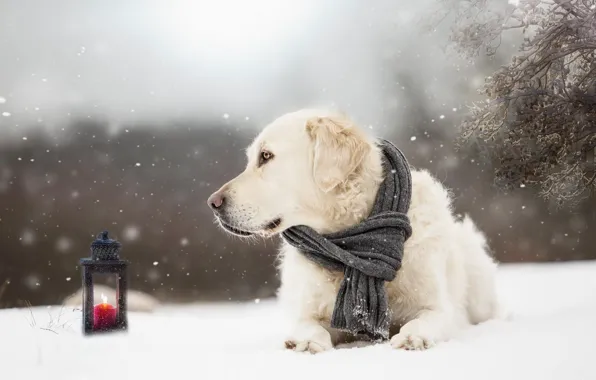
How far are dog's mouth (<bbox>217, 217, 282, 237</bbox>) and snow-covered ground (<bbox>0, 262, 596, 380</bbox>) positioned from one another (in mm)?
355

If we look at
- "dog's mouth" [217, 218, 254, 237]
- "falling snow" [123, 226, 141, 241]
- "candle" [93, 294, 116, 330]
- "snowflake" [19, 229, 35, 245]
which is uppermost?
"falling snow" [123, 226, 141, 241]

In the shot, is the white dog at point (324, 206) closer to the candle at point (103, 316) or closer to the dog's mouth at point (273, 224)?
the dog's mouth at point (273, 224)

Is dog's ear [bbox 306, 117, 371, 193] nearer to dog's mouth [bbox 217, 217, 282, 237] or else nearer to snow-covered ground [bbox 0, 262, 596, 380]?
dog's mouth [bbox 217, 217, 282, 237]

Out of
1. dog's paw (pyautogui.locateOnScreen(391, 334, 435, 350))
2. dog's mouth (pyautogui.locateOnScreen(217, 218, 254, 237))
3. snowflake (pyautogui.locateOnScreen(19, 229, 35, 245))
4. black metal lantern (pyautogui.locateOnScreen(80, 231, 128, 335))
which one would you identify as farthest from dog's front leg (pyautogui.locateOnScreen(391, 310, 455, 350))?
snowflake (pyautogui.locateOnScreen(19, 229, 35, 245))

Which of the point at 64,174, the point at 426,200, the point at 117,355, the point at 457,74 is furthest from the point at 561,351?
the point at 64,174

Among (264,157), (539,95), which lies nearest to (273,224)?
(264,157)

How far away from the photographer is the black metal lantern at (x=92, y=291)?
7.09 feet

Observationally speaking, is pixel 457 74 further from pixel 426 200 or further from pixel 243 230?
pixel 243 230

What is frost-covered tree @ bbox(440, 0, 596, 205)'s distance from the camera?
10.0 feet

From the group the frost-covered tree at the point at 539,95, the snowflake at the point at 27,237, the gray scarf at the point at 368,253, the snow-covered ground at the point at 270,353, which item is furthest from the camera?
the snowflake at the point at 27,237

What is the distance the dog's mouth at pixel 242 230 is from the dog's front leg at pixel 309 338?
1.04 feet

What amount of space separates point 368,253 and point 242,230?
0.40m

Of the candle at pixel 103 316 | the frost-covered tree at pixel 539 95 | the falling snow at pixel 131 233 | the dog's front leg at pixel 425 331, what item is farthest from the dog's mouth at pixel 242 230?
the falling snow at pixel 131 233

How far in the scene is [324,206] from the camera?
1.83 meters
